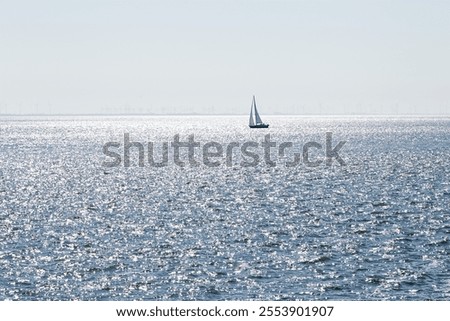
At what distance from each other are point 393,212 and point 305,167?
194ft

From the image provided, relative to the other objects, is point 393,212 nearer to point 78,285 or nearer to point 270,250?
point 270,250

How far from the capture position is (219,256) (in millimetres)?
48406

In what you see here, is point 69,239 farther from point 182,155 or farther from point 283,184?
point 182,155

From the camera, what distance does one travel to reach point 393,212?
69.0 meters

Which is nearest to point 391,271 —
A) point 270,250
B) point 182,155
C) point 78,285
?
point 270,250

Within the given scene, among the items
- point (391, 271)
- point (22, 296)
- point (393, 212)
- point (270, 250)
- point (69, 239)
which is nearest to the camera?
point (22, 296)

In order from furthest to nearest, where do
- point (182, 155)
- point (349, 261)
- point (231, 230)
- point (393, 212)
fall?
point (182, 155)
point (393, 212)
point (231, 230)
point (349, 261)

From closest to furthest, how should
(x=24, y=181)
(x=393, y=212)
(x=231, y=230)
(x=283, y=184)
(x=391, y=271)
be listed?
(x=391, y=271) < (x=231, y=230) < (x=393, y=212) < (x=283, y=184) < (x=24, y=181)

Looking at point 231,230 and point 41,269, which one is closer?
point 41,269

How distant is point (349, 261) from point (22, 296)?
2152cm
